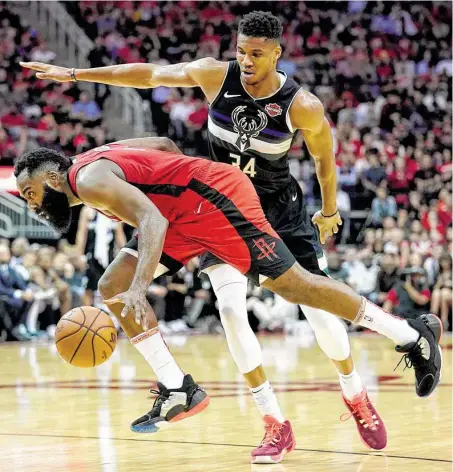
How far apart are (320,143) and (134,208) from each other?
158cm

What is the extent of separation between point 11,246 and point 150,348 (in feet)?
35.0

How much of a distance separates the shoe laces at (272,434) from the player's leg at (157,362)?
0.39 meters

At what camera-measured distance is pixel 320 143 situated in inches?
233

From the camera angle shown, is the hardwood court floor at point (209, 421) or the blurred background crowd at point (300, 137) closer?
the hardwood court floor at point (209, 421)

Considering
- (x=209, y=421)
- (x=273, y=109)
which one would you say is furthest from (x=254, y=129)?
(x=209, y=421)

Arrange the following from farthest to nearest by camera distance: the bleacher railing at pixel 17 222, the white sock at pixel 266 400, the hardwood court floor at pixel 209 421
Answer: the bleacher railing at pixel 17 222
the white sock at pixel 266 400
the hardwood court floor at pixel 209 421

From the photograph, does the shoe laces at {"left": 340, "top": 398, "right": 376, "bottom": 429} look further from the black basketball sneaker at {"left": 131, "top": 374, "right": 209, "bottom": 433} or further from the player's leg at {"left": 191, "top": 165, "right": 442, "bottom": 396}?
the black basketball sneaker at {"left": 131, "top": 374, "right": 209, "bottom": 433}

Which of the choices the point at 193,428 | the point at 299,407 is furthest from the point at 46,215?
the point at 299,407

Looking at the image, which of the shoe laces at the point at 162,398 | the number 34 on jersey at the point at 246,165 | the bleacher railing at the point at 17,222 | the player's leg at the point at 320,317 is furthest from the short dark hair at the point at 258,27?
Result: the bleacher railing at the point at 17,222

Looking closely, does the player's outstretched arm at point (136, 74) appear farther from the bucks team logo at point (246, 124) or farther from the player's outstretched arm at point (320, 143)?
the player's outstretched arm at point (320, 143)

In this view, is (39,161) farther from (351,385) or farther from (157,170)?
(351,385)

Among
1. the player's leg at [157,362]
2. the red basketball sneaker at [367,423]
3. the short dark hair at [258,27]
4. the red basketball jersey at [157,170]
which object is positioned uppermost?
the short dark hair at [258,27]

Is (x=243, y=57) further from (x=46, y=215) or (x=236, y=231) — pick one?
(x=46, y=215)

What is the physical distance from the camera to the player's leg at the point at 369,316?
5.26 metres
